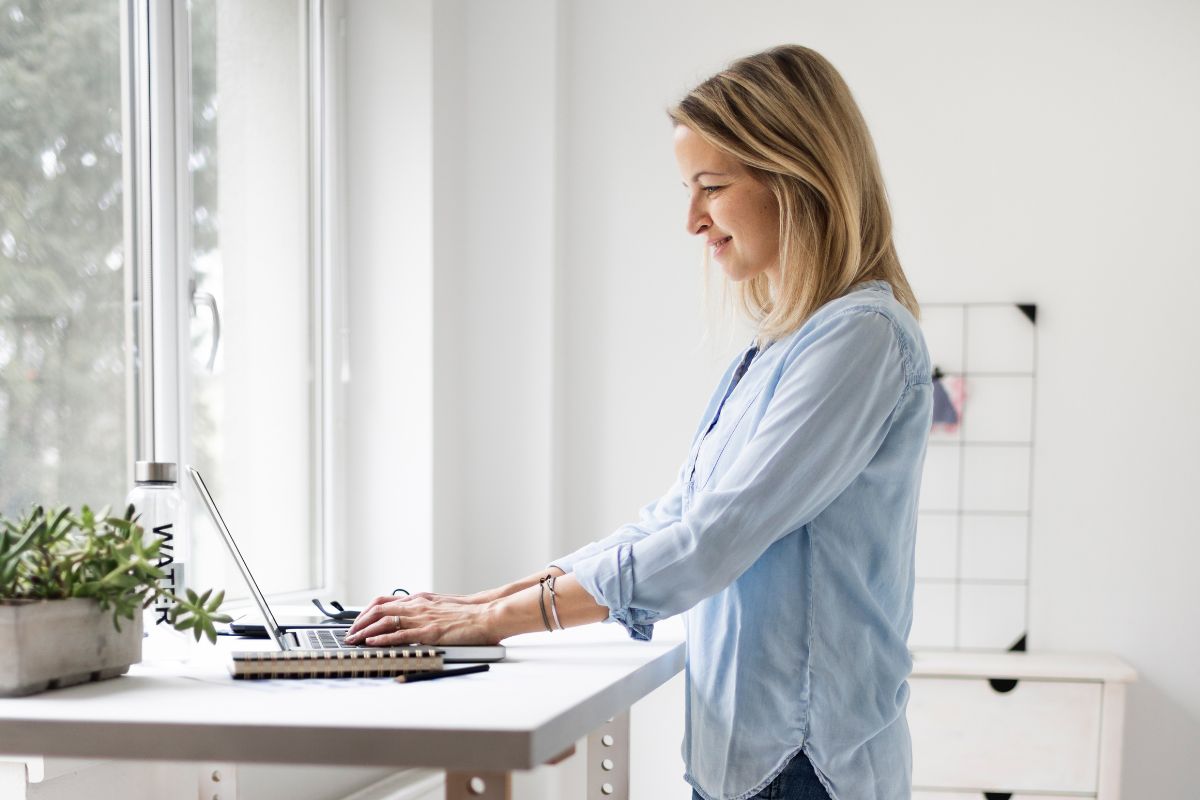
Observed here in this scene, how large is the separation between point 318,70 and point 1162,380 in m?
1.96

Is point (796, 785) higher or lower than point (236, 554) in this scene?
lower

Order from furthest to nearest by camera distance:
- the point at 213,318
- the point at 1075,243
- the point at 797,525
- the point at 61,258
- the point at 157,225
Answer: the point at 1075,243
the point at 213,318
the point at 157,225
the point at 61,258
the point at 797,525

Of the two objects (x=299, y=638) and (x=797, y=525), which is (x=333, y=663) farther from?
(x=797, y=525)

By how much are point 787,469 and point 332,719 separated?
468 mm

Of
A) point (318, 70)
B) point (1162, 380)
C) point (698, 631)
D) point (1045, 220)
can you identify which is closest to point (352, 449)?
point (318, 70)

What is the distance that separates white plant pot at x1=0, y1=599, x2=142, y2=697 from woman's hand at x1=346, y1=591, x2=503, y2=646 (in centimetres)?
22

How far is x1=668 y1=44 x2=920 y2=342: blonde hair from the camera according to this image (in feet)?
3.95

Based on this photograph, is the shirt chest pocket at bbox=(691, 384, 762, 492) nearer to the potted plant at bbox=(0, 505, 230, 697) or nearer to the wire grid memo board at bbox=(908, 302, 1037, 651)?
the potted plant at bbox=(0, 505, 230, 697)

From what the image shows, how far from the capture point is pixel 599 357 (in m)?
2.80

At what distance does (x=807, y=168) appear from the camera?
1206 mm

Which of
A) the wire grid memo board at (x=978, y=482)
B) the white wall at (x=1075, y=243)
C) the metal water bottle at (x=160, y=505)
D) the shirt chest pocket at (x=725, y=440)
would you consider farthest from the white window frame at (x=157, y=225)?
the wire grid memo board at (x=978, y=482)

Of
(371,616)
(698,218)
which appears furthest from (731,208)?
(371,616)

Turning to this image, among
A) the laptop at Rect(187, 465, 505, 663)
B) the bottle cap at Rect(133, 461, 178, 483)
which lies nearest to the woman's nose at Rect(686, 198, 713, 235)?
the laptop at Rect(187, 465, 505, 663)

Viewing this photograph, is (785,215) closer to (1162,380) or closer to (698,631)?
(698,631)
